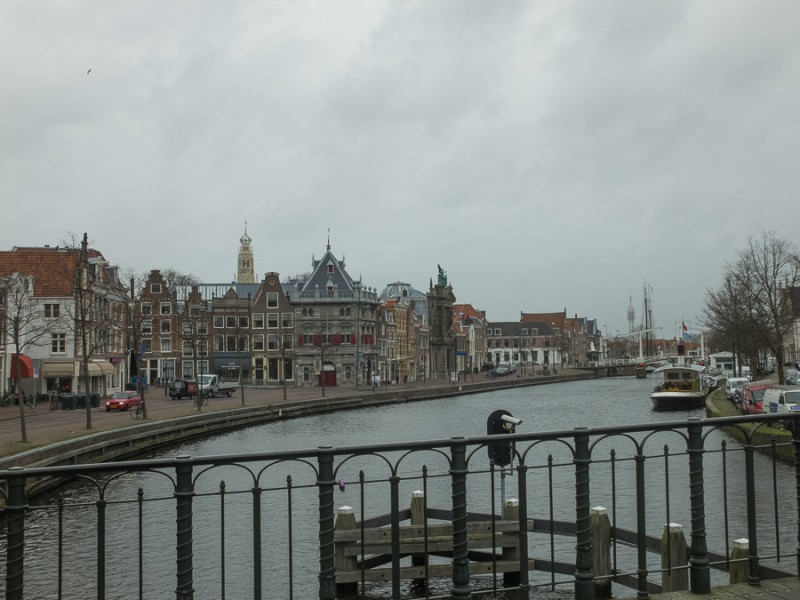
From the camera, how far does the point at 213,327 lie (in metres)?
97.0

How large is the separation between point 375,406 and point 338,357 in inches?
1024

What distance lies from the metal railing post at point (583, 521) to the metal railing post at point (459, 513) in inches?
39.1

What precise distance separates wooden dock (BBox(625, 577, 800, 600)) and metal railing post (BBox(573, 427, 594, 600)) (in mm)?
604

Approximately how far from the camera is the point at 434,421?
59.2 meters

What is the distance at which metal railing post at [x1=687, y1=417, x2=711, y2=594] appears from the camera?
24.2ft

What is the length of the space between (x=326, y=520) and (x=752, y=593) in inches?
152

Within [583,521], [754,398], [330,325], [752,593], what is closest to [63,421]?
[754,398]

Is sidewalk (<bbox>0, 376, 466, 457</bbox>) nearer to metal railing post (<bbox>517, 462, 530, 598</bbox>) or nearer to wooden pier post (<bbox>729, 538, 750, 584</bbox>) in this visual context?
wooden pier post (<bbox>729, 538, 750, 584</bbox>)

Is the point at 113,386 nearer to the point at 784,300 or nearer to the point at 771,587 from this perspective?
the point at 784,300

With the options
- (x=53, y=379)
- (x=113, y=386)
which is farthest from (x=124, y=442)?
(x=113, y=386)

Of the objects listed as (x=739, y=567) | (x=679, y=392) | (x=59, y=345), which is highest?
(x=59, y=345)

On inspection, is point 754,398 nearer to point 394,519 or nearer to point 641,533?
point 641,533

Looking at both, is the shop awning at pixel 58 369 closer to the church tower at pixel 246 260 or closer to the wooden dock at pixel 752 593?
the wooden dock at pixel 752 593

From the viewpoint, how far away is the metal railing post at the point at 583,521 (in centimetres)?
711
